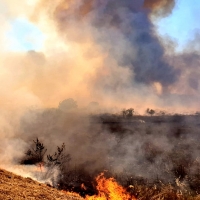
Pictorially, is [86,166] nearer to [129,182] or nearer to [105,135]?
[129,182]

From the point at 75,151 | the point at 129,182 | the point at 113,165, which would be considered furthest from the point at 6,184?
the point at 75,151

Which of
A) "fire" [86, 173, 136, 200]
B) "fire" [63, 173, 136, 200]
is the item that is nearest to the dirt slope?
"fire" [63, 173, 136, 200]

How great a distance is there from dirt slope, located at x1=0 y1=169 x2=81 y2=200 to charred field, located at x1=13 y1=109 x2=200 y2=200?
7.94 meters

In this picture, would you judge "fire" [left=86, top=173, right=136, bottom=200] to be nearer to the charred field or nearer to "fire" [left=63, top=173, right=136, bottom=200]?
"fire" [left=63, top=173, right=136, bottom=200]

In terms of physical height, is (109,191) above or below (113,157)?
below

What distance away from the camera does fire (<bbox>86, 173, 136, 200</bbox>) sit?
74.1 feet

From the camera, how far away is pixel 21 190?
45.3 ft

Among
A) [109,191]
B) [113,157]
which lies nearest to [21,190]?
[109,191]

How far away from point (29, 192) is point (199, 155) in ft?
76.2

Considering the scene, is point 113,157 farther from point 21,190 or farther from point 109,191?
point 21,190

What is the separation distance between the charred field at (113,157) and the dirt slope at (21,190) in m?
7.94

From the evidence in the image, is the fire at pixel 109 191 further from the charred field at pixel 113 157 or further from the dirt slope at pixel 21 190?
the dirt slope at pixel 21 190

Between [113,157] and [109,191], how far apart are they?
758cm

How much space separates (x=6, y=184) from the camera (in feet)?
46.5
